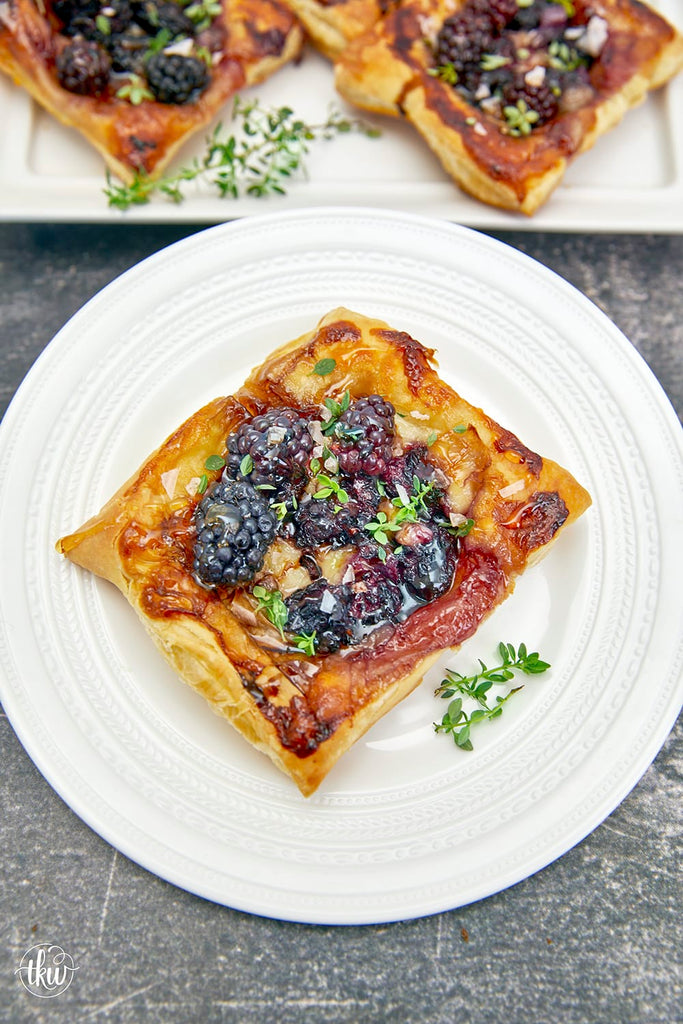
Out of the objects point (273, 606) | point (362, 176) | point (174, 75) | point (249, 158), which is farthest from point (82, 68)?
point (273, 606)

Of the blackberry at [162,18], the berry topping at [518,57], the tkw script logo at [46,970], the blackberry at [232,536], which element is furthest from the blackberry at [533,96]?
the tkw script logo at [46,970]

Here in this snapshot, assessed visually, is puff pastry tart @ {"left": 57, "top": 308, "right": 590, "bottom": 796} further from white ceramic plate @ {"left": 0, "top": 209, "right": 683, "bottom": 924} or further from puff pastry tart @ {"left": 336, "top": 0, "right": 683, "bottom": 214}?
puff pastry tart @ {"left": 336, "top": 0, "right": 683, "bottom": 214}

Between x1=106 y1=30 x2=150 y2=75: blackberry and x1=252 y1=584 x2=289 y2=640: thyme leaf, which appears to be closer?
x1=252 y1=584 x2=289 y2=640: thyme leaf

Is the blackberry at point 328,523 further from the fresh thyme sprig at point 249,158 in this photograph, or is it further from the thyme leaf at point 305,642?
the fresh thyme sprig at point 249,158

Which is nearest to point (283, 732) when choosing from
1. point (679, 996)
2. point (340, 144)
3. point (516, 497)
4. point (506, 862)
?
point (506, 862)

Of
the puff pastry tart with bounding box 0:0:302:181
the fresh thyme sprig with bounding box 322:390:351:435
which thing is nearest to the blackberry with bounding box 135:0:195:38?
the puff pastry tart with bounding box 0:0:302:181
